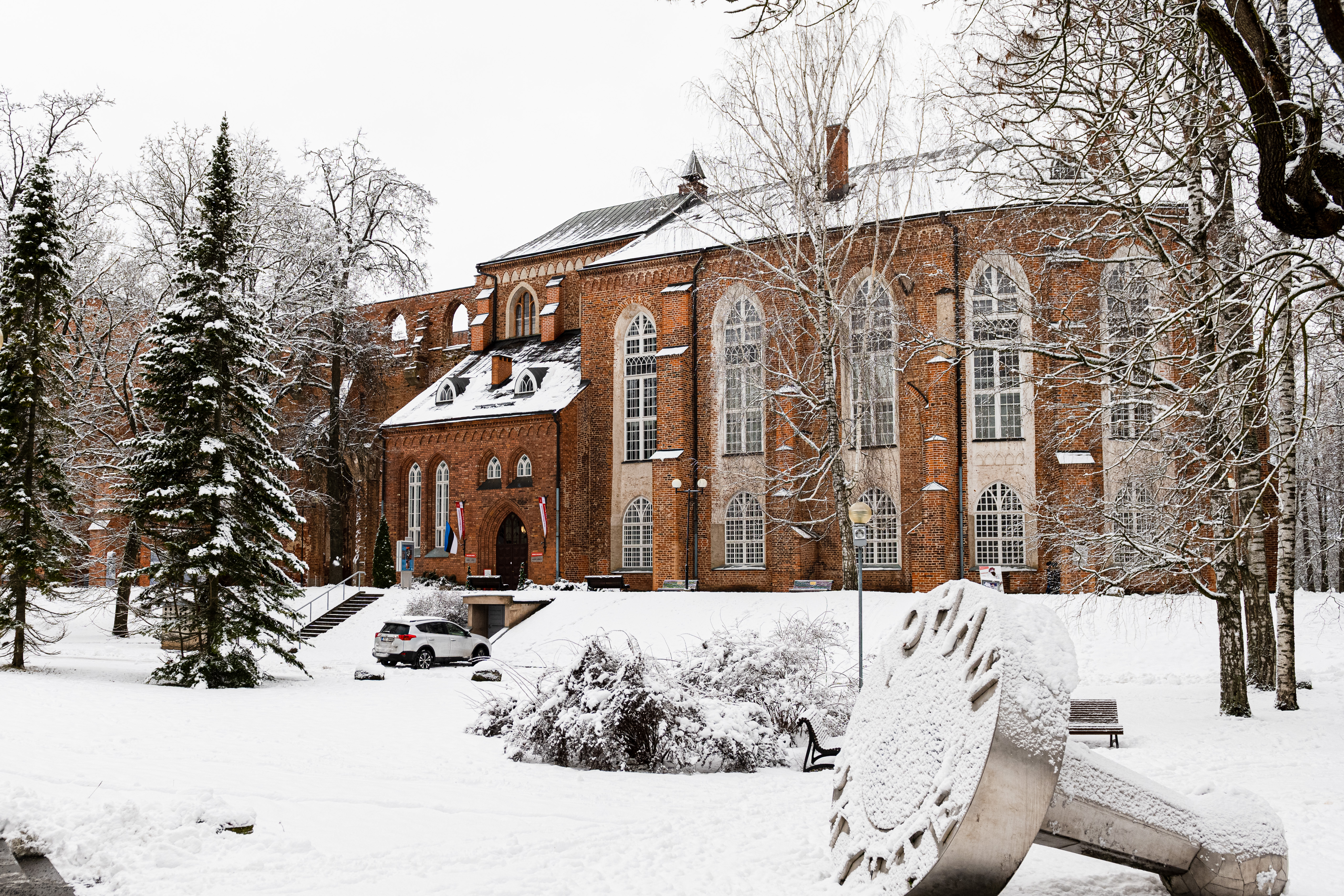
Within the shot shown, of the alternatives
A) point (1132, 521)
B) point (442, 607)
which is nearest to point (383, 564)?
point (442, 607)

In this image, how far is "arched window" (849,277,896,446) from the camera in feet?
86.7

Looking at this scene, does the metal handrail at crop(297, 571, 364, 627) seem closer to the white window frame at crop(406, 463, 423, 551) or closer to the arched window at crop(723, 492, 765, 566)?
the white window frame at crop(406, 463, 423, 551)

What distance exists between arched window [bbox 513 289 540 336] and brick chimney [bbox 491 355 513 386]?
373 cm

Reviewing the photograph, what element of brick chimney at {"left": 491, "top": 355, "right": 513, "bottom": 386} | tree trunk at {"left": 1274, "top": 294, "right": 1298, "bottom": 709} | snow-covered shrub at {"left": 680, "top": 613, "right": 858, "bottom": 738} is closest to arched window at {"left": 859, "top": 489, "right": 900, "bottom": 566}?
tree trunk at {"left": 1274, "top": 294, "right": 1298, "bottom": 709}

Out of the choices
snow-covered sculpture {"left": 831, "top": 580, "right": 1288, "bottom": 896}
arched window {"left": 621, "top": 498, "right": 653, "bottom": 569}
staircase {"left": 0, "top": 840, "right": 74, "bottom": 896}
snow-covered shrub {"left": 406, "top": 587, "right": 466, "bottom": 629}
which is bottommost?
snow-covered shrub {"left": 406, "top": 587, "right": 466, "bottom": 629}

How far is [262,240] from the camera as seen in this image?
3284 centimetres

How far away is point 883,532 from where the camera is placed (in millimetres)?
30812

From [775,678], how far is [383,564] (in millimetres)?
28301

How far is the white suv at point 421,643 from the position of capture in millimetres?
26047

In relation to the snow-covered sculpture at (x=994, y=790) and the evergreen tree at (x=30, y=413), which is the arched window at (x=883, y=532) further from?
the snow-covered sculpture at (x=994, y=790)

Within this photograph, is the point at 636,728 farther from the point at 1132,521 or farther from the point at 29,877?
the point at 1132,521

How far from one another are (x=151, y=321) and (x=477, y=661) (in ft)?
47.2

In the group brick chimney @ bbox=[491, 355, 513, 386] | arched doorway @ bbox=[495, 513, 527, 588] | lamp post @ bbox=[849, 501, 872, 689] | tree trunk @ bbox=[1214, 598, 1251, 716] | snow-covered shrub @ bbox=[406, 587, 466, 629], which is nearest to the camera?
tree trunk @ bbox=[1214, 598, 1251, 716]

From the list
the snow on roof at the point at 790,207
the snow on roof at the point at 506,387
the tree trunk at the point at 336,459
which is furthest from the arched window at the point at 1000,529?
the tree trunk at the point at 336,459
